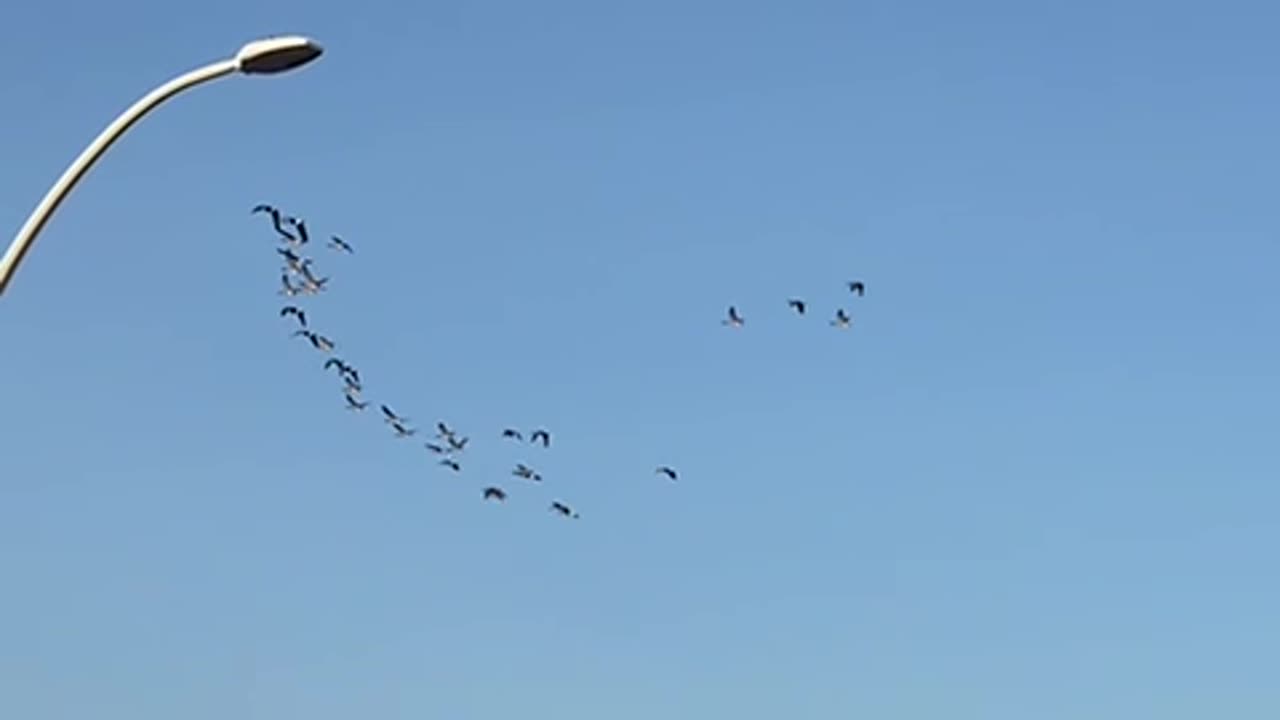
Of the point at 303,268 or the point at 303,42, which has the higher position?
the point at 303,268

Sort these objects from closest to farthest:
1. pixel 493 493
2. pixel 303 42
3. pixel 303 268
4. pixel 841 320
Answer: pixel 303 42
pixel 303 268
pixel 841 320
pixel 493 493

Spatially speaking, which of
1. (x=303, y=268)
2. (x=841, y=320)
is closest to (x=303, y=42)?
(x=303, y=268)

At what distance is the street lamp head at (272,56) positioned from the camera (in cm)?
3256

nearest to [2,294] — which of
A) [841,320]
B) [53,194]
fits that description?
[53,194]

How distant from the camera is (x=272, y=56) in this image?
3291 centimetres

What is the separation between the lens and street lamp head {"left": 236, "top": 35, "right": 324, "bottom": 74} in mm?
32562

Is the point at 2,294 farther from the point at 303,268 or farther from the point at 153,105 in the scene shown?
the point at 303,268

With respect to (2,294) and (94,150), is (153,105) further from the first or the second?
(2,294)

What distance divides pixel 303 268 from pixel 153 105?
22.9 meters

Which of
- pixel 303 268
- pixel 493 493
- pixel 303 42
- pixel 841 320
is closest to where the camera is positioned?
pixel 303 42

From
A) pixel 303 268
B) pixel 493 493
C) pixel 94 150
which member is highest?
pixel 493 493

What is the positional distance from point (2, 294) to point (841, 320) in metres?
43.3

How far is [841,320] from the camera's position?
73500 mm

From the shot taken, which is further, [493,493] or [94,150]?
[493,493]
